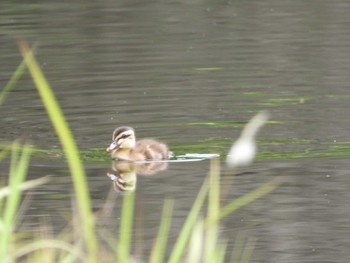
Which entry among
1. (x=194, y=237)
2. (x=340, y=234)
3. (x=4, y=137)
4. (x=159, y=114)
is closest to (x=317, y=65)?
(x=159, y=114)

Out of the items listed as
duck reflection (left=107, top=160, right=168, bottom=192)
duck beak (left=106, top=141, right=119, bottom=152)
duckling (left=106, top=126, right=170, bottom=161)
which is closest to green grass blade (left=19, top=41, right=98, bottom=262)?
duck reflection (left=107, top=160, right=168, bottom=192)

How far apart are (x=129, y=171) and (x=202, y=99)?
7.80 ft

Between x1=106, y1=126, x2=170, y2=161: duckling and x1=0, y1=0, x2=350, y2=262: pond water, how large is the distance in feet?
0.43

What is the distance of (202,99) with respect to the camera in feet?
39.3

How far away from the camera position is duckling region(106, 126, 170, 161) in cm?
963

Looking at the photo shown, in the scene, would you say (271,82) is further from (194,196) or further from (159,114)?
(194,196)

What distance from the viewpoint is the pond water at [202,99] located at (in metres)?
8.11

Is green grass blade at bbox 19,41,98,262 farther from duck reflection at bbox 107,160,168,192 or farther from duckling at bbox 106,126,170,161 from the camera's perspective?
duckling at bbox 106,126,170,161

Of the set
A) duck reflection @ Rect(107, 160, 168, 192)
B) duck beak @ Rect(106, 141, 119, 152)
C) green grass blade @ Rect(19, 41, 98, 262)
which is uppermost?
duck beak @ Rect(106, 141, 119, 152)

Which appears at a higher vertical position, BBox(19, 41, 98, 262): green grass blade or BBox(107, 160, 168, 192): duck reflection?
BBox(107, 160, 168, 192): duck reflection

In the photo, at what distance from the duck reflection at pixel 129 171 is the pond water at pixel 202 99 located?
87 millimetres

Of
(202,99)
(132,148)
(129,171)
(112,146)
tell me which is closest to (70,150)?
(129,171)

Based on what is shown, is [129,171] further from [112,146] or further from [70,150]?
[70,150]

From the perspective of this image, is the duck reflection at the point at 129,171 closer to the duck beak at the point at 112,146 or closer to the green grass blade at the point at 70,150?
the duck beak at the point at 112,146
